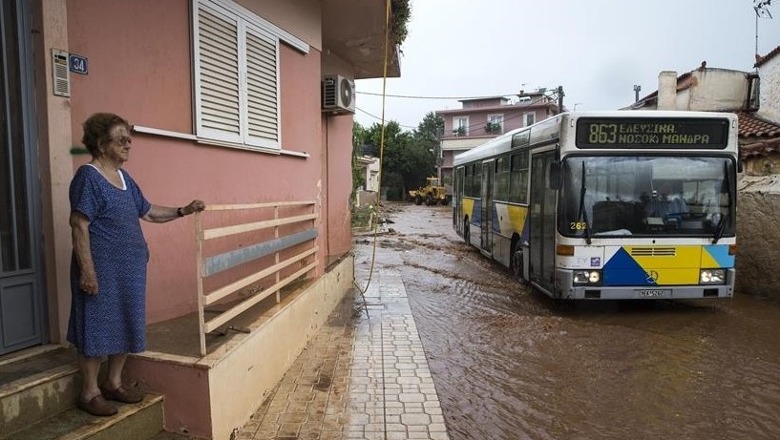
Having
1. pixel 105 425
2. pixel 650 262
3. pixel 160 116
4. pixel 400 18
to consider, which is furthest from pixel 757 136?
pixel 105 425

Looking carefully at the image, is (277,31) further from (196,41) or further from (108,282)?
(108,282)

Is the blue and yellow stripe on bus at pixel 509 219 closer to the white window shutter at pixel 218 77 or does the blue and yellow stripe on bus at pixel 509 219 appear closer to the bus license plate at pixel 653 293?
the bus license plate at pixel 653 293

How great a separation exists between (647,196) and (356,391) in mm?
4710

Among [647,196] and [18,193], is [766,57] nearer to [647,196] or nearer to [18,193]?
[647,196]

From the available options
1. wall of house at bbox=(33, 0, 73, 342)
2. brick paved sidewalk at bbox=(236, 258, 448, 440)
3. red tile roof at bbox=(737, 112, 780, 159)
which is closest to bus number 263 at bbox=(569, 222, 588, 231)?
brick paved sidewalk at bbox=(236, 258, 448, 440)

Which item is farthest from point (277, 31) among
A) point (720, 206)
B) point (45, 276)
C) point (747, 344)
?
point (747, 344)

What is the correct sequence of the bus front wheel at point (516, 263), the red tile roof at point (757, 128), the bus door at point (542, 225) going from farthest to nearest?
the red tile roof at point (757, 128) < the bus front wheel at point (516, 263) < the bus door at point (542, 225)

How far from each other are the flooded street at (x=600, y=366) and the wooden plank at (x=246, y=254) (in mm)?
1927

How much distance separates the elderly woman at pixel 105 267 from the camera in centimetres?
286

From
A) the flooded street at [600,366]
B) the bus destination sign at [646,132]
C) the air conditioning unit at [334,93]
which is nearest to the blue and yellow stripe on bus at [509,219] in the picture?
the flooded street at [600,366]

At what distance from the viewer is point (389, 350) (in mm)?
5695

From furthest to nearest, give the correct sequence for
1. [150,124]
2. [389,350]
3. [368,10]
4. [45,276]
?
[368,10] → [389,350] → [150,124] → [45,276]

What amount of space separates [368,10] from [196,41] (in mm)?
3650

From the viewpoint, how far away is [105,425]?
113 inches
